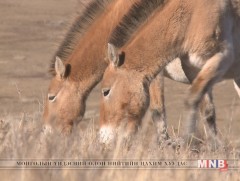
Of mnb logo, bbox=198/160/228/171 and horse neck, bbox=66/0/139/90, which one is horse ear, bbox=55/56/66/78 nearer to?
horse neck, bbox=66/0/139/90

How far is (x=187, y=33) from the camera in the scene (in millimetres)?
9688

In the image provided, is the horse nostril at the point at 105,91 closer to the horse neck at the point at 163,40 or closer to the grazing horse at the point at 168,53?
the grazing horse at the point at 168,53

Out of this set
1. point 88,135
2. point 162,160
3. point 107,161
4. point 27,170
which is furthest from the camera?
point 88,135

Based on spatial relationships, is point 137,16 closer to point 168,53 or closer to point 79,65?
point 168,53

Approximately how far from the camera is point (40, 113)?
11.5 metres

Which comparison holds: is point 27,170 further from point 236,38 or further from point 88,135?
point 236,38

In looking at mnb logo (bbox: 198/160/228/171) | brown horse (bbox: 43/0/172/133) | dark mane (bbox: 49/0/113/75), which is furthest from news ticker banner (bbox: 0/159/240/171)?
dark mane (bbox: 49/0/113/75)

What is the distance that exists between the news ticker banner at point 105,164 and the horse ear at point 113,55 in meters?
2.52

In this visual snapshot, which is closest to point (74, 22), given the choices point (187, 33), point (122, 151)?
point (187, 33)

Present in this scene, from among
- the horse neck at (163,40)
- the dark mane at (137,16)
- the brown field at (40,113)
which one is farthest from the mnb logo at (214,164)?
the dark mane at (137,16)

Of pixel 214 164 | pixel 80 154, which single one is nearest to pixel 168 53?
pixel 214 164

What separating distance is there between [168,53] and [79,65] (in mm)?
1910

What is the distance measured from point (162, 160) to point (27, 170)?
1639 millimetres

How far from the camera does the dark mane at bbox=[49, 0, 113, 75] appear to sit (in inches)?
450
